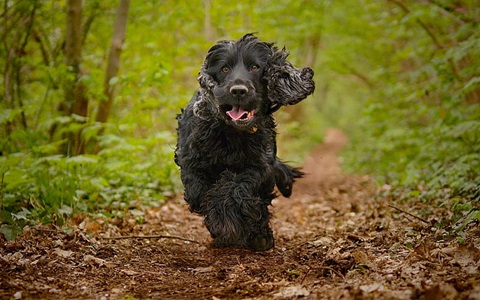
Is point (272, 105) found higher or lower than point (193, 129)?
higher

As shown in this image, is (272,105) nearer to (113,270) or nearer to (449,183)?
(113,270)

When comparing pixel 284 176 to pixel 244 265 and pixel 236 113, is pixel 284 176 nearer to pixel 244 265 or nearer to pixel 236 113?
pixel 236 113

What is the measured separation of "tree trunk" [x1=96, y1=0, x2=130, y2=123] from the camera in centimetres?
679

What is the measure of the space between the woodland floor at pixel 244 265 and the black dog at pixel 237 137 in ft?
0.89

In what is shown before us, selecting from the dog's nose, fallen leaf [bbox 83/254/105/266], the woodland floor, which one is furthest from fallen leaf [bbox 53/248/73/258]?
the dog's nose

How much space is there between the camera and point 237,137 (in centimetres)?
404

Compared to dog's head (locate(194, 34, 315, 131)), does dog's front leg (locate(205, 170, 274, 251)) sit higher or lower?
lower

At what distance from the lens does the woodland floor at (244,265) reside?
2.67 metres

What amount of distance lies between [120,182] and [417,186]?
3.98 metres

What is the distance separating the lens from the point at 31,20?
20.3ft

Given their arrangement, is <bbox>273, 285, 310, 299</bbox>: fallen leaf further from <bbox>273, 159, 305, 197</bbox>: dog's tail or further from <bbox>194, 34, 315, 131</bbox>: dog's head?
<bbox>273, 159, 305, 197</bbox>: dog's tail

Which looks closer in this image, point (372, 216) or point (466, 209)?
point (466, 209)

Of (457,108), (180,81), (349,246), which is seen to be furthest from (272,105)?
(180,81)

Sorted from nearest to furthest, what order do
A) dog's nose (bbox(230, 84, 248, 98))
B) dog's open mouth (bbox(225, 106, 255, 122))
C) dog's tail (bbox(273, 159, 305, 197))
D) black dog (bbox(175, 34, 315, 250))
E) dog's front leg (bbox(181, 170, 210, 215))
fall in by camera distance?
dog's nose (bbox(230, 84, 248, 98)) < dog's open mouth (bbox(225, 106, 255, 122)) < black dog (bbox(175, 34, 315, 250)) < dog's front leg (bbox(181, 170, 210, 215)) < dog's tail (bbox(273, 159, 305, 197))
